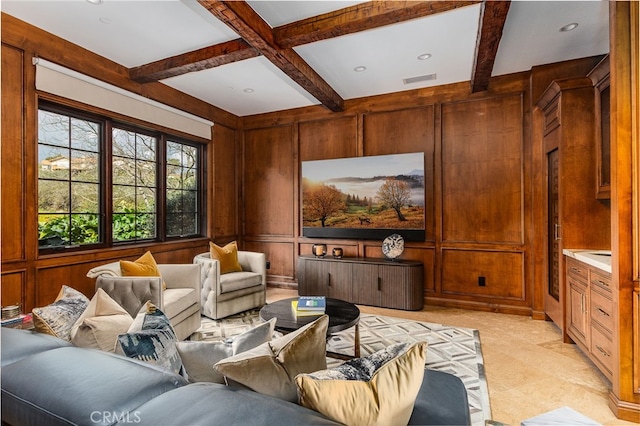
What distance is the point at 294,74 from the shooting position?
349cm

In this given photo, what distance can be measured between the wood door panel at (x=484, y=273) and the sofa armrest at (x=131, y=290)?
3392 millimetres

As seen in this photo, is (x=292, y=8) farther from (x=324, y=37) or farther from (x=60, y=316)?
(x=60, y=316)

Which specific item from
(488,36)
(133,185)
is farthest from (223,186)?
(488,36)

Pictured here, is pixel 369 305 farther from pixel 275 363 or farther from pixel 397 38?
pixel 275 363

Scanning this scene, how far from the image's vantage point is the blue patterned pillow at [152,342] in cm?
123

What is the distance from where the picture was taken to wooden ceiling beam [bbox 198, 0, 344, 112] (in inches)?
94.2

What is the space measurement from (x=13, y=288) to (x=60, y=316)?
6.03ft

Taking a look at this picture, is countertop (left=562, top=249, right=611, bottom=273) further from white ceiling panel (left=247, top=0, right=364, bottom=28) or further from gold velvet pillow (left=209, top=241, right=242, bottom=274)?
gold velvet pillow (left=209, top=241, right=242, bottom=274)

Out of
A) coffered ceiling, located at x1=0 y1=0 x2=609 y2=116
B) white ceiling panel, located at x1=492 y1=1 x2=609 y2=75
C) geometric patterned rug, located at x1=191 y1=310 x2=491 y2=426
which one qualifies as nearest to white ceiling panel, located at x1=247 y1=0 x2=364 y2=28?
coffered ceiling, located at x1=0 y1=0 x2=609 y2=116

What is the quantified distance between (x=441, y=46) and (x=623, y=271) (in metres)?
2.45

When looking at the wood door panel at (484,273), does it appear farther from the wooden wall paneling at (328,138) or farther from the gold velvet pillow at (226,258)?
the gold velvet pillow at (226,258)

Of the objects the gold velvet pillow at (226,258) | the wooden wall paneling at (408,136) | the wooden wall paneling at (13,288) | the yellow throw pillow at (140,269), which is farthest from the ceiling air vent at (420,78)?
the wooden wall paneling at (13,288)

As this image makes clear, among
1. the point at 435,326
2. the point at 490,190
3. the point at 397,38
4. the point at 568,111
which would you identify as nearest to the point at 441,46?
the point at 397,38

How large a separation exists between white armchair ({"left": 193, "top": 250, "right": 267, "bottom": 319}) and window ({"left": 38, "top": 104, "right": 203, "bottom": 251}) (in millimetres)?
943
